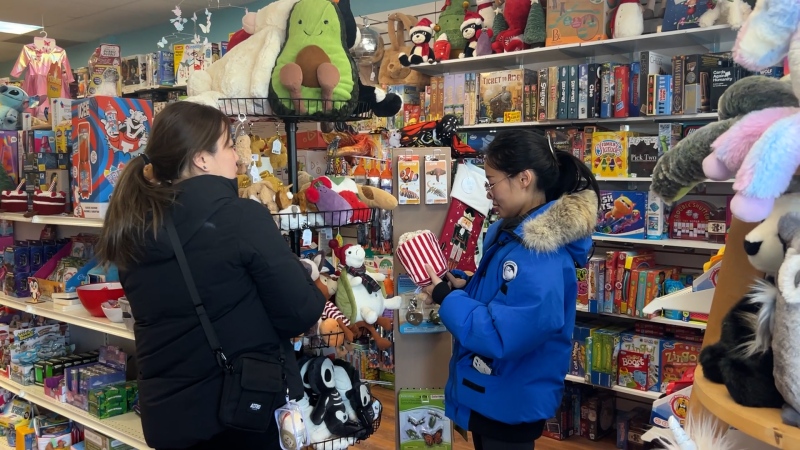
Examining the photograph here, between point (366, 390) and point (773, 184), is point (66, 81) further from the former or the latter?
point (773, 184)

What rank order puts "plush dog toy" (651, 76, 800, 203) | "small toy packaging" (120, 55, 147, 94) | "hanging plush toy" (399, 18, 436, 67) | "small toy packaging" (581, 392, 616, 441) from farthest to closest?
"small toy packaging" (120, 55, 147, 94)
"hanging plush toy" (399, 18, 436, 67)
"small toy packaging" (581, 392, 616, 441)
"plush dog toy" (651, 76, 800, 203)

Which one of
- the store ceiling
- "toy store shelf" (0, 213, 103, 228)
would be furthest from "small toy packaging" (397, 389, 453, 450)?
the store ceiling

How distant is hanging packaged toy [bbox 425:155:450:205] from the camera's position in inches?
96.3

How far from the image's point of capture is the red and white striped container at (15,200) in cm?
329

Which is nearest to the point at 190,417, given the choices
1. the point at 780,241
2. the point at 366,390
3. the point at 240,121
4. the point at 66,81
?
the point at 366,390

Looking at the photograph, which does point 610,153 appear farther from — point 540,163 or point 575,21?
point 540,163

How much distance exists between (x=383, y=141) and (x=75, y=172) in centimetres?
215

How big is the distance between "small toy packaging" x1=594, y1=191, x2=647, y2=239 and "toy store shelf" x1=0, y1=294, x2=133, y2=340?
2404mm

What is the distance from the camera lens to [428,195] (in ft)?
8.03

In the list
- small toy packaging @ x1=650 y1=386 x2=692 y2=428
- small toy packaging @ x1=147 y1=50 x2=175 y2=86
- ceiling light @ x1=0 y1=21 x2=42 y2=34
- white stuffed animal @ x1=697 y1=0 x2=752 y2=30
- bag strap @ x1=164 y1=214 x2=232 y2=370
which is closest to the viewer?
small toy packaging @ x1=650 y1=386 x2=692 y2=428

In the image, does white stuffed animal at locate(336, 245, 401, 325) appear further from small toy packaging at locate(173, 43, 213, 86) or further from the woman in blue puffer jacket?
small toy packaging at locate(173, 43, 213, 86)

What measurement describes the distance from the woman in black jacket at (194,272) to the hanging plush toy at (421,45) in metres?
2.88

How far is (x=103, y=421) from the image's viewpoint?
2709mm

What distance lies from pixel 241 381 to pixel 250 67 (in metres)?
0.99
